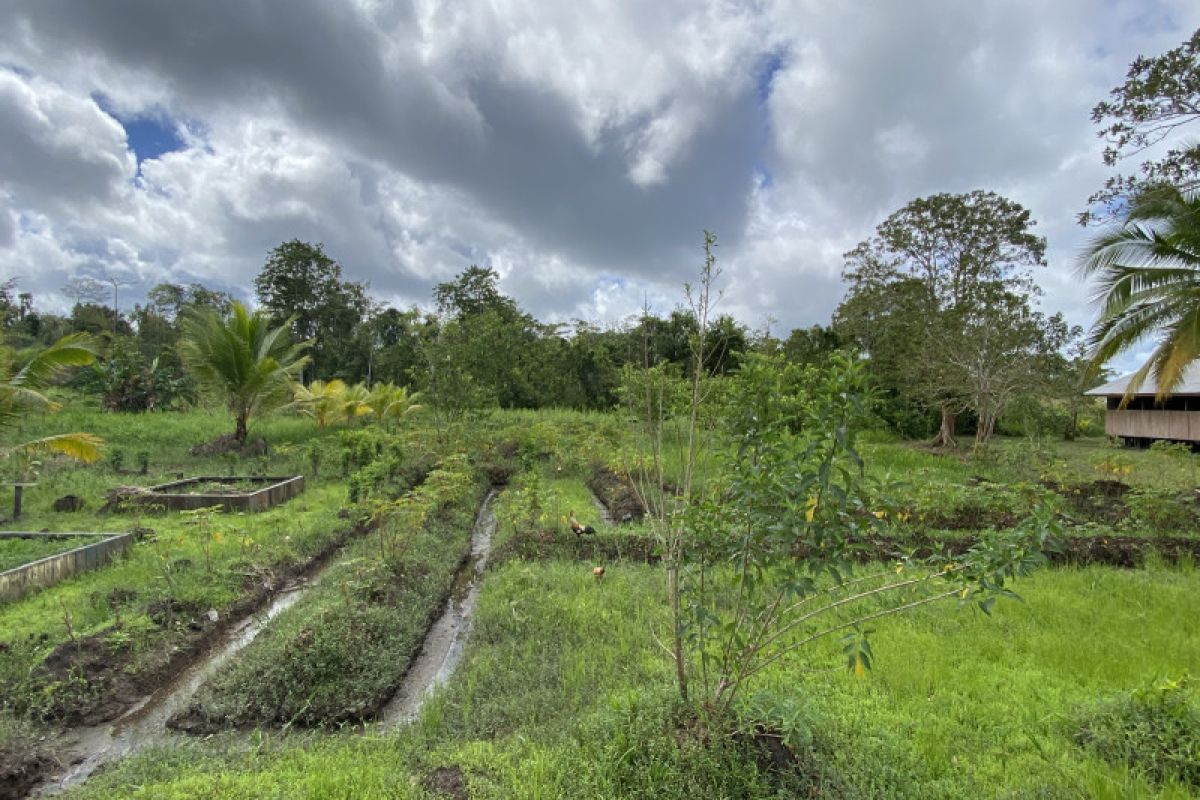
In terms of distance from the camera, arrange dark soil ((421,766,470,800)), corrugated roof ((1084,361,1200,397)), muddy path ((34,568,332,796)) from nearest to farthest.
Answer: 1. dark soil ((421,766,470,800))
2. muddy path ((34,568,332,796))
3. corrugated roof ((1084,361,1200,397))

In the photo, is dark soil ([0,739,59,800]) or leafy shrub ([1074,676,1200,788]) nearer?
leafy shrub ([1074,676,1200,788])

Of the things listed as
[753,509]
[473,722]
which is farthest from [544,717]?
[753,509]

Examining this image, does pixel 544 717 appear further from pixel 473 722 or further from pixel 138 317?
pixel 138 317

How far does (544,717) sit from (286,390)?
1203 centimetres

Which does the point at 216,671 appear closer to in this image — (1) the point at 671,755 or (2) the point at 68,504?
(1) the point at 671,755

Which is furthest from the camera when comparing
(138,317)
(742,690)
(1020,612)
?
(138,317)

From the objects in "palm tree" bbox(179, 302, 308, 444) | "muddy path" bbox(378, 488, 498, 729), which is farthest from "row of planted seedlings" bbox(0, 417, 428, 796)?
"palm tree" bbox(179, 302, 308, 444)

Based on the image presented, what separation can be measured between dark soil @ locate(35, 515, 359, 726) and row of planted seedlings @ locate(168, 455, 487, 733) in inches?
17.5

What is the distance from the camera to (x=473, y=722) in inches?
125

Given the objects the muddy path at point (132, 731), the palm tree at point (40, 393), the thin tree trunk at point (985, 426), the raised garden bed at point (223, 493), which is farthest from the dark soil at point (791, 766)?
the thin tree trunk at point (985, 426)

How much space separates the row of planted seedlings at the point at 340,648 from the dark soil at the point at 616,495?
2.66 m

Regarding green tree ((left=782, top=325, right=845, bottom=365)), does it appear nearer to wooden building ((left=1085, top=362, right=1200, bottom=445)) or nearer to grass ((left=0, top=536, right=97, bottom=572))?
wooden building ((left=1085, top=362, right=1200, bottom=445))

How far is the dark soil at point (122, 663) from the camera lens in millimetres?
3467

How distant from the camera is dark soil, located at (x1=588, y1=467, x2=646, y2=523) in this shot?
8180 millimetres
